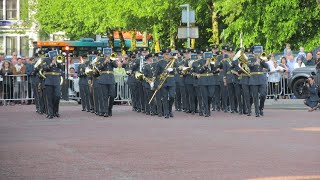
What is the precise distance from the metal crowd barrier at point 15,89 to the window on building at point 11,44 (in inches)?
2419

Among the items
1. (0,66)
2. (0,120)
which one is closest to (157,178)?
(0,120)

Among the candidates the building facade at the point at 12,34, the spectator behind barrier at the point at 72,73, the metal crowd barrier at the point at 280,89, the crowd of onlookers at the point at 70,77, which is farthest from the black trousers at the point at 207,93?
the building facade at the point at 12,34

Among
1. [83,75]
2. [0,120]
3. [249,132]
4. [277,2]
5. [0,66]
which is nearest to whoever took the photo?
[249,132]

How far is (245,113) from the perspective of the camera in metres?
30.9

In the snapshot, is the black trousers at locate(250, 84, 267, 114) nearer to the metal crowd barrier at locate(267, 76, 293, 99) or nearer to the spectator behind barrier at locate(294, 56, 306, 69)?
the metal crowd barrier at locate(267, 76, 293, 99)

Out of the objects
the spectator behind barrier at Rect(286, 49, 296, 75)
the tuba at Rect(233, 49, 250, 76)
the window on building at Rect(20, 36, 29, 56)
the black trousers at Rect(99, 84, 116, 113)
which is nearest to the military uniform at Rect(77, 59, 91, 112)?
the black trousers at Rect(99, 84, 116, 113)

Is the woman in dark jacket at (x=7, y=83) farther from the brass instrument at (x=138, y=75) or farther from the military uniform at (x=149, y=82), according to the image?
the military uniform at (x=149, y=82)

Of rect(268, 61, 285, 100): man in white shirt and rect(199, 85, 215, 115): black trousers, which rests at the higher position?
rect(268, 61, 285, 100): man in white shirt

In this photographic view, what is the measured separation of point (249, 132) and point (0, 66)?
18.0 m

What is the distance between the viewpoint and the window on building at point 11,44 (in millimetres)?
100062

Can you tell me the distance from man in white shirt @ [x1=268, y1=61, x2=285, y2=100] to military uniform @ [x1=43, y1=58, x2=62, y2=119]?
9.38 meters

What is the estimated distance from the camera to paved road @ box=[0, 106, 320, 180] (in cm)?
1526

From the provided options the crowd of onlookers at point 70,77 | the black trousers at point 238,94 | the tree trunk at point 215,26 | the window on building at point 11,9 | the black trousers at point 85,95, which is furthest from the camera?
the window on building at point 11,9

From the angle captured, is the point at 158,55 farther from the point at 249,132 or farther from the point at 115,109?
the point at 249,132
